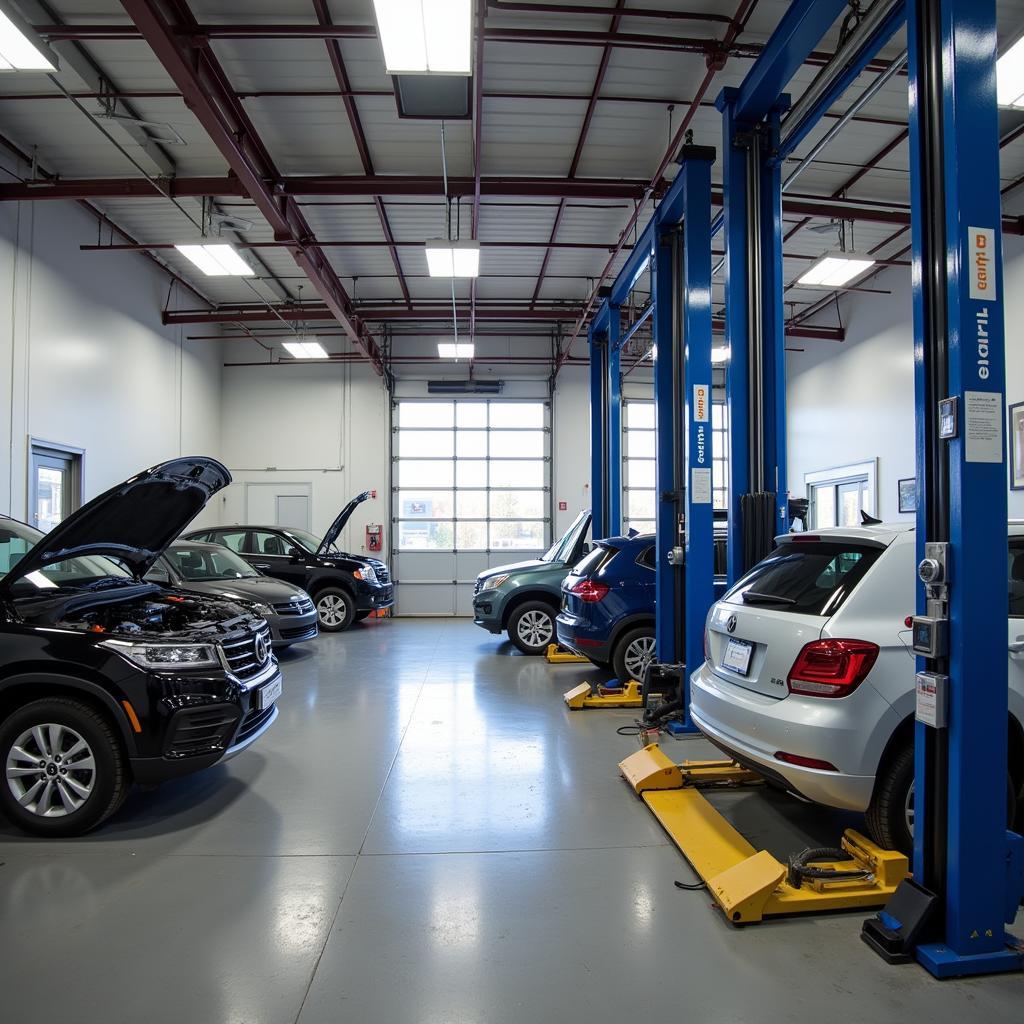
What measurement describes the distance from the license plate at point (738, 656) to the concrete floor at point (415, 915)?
87cm

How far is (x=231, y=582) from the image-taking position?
8344mm

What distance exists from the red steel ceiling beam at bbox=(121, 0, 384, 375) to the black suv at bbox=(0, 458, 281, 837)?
3703mm

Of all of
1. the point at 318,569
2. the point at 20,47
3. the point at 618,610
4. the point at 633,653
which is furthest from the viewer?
the point at 318,569

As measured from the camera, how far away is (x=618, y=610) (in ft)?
22.4

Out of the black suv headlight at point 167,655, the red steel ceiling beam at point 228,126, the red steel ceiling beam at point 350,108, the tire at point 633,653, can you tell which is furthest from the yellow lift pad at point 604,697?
the red steel ceiling beam at point 350,108

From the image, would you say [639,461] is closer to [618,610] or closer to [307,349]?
[307,349]

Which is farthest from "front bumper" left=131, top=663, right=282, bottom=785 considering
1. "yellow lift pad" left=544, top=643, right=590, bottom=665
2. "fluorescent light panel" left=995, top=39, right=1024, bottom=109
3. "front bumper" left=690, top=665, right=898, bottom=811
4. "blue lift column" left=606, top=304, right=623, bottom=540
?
"fluorescent light panel" left=995, top=39, right=1024, bottom=109

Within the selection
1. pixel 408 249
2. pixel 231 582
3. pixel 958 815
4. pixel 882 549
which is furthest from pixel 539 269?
pixel 958 815

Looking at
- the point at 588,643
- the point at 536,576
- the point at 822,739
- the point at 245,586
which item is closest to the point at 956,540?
the point at 822,739

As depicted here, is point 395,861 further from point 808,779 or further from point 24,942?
point 808,779

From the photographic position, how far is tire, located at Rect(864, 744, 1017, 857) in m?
3.01

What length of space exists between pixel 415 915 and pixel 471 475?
42.2 ft

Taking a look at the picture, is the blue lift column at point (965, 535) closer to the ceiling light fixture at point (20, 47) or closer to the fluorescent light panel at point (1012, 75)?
the fluorescent light panel at point (1012, 75)

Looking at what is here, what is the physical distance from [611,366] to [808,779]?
7378mm
